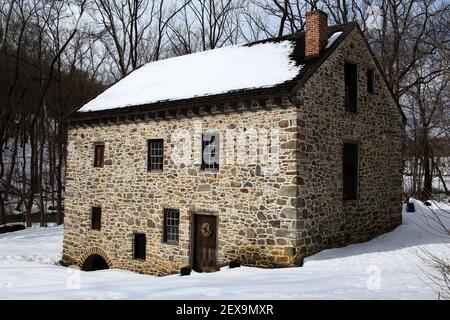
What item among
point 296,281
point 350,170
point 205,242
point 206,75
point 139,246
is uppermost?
point 206,75

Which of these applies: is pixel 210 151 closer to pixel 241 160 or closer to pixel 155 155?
pixel 241 160

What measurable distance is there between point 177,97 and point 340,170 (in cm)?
572

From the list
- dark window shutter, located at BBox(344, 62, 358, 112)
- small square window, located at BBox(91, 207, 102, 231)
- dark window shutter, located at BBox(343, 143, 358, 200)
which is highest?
dark window shutter, located at BBox(344, 62, 358, 112)

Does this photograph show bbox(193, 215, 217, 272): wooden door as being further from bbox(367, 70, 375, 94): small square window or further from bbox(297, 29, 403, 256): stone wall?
bbox(367, 70, 375, 94): small square window

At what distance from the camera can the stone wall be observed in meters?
12.1

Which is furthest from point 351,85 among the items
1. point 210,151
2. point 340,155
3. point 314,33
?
point 210,151

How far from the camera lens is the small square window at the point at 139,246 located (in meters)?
15.1

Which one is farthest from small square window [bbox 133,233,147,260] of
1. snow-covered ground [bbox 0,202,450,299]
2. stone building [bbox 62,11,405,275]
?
snow-covered ground [bbox 0,202,450,299]

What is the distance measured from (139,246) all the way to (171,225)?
1787 millimetres

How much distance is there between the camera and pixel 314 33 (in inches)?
517

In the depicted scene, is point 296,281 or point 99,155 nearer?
point 296,281

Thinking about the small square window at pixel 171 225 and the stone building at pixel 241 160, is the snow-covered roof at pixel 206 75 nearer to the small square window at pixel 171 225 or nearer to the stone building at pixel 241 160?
the stone building at pixel 241 160

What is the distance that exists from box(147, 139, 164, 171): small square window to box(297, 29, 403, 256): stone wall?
5.19 metres

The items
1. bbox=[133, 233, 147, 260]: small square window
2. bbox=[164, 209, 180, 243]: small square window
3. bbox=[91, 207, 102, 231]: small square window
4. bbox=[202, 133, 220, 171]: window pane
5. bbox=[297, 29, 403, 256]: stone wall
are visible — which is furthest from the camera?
bbox=[91, 207, 102, 231]: small square window
